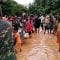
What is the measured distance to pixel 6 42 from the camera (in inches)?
146

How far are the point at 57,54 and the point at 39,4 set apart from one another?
2413 inches

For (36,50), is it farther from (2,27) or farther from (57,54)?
(2,27)

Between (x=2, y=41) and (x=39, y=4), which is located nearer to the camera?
(x=2, y=41)

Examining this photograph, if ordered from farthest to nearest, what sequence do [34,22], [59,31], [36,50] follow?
[34,22], [36,50], [59,31]

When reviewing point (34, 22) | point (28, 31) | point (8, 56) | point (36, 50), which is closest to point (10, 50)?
point (8, 56)

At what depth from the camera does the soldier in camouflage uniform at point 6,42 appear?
3.67 m

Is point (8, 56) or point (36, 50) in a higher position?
point (8, 56)

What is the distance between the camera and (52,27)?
21359 millimetres

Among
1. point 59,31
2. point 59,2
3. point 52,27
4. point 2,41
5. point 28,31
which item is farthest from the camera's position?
point 59,2

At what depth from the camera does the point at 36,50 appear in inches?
545

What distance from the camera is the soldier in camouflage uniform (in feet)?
12.0

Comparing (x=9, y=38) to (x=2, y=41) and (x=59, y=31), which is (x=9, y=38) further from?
(x=59, y=31)

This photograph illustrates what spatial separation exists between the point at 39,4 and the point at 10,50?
69.7 m

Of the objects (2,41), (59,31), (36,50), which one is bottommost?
(36,50)
